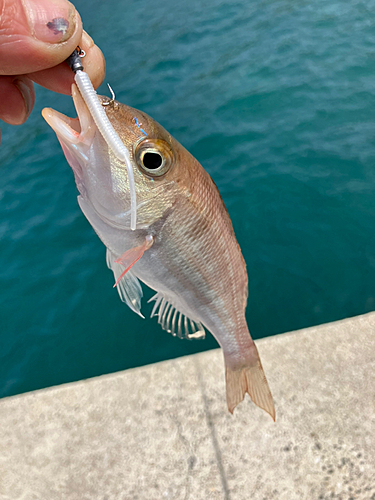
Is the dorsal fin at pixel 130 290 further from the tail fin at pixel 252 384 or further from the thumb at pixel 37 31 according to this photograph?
the thumb at pixel 37 31

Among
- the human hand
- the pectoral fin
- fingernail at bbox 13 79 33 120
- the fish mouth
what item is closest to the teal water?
the pectoral fin

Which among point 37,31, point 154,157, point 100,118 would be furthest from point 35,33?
point 154,157

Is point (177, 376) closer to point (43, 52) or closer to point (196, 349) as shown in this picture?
point (196, 349)

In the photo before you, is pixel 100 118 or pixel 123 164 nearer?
pixel 100 118

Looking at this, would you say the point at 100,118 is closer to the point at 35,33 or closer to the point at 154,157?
the point at 154,157

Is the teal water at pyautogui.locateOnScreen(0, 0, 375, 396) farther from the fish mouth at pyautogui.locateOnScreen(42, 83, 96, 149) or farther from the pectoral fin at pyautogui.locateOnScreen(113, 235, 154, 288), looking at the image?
the fish mouth at pyautogui.locateOnScreen(42, 83, 96, 149)

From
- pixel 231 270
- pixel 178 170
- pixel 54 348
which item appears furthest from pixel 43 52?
pixel 54 348
